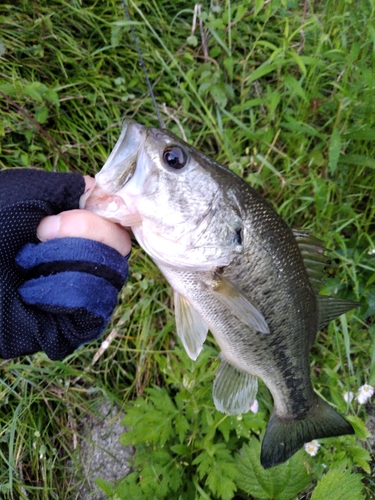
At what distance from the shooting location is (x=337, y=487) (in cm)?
189

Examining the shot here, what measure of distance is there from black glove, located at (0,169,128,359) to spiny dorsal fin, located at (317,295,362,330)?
1.00 meters

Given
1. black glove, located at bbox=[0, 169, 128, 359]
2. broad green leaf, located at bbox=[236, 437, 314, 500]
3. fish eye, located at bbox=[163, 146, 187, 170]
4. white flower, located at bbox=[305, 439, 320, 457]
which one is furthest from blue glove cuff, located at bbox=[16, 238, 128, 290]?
white flower, located at bbox=[305, 439, 320, 457]

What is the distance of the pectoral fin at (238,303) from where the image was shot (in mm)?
1608

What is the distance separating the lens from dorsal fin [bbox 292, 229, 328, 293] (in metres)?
1.86

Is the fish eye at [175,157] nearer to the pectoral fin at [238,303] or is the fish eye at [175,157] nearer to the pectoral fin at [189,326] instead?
the pectoral fin at [238,303]

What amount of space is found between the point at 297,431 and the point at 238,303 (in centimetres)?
84

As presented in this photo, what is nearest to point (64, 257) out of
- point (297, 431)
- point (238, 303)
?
point (238, 303)

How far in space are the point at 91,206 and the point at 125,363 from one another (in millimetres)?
1467

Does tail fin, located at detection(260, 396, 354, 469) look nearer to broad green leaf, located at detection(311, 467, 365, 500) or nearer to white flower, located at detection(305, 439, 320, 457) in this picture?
broad green leaf, located at detection(311, 467, 365, 500)

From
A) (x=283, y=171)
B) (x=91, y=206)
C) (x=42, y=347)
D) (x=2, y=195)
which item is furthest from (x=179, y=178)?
(x=283, y=171)

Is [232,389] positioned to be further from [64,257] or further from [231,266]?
[64,257]

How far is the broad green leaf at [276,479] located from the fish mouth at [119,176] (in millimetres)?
1500

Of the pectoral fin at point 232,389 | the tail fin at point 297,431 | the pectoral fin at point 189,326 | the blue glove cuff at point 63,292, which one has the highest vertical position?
the blue glove cuff at point 63,292

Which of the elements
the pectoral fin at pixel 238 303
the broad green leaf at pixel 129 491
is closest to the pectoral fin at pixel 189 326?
the pectoral fin at pixel 238 303
